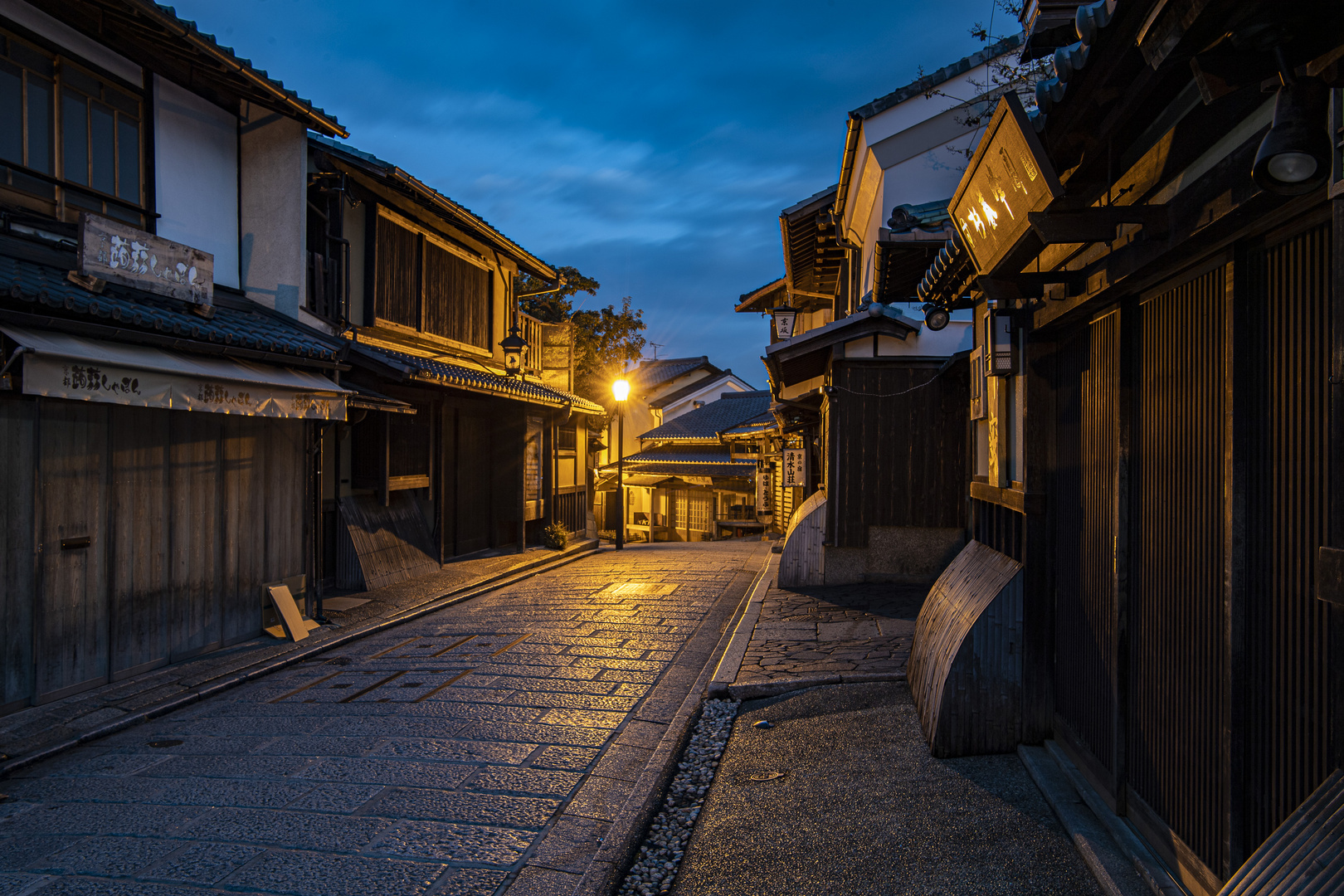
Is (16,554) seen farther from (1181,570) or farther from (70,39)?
(1181,570)

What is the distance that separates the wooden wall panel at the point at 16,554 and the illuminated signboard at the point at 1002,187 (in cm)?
903

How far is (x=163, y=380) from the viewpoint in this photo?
8.49 metres

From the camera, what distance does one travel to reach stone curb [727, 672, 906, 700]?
317 inches

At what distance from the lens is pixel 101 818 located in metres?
5.46

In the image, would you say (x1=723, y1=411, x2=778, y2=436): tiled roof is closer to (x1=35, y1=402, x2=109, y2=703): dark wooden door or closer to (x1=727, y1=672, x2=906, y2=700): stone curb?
(x1=727, y1=672, x2=906, y2=700): stone curb

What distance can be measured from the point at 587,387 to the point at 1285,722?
34593 mm

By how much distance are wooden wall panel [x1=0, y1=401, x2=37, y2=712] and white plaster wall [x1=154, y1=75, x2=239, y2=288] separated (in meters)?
4.38

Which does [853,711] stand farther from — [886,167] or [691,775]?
[886,167]

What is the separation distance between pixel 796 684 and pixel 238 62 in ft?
36.3

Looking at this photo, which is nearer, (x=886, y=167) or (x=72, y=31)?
(x=72, y=31)

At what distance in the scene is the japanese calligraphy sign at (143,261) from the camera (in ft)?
28.0

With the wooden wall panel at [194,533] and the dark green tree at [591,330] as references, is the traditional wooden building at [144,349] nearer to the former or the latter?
the wooden wall panel at [194,533]

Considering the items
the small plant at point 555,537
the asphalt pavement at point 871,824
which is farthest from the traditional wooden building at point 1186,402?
the small plant at point 555,537

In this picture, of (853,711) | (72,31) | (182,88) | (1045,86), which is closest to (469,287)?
(182,88)
